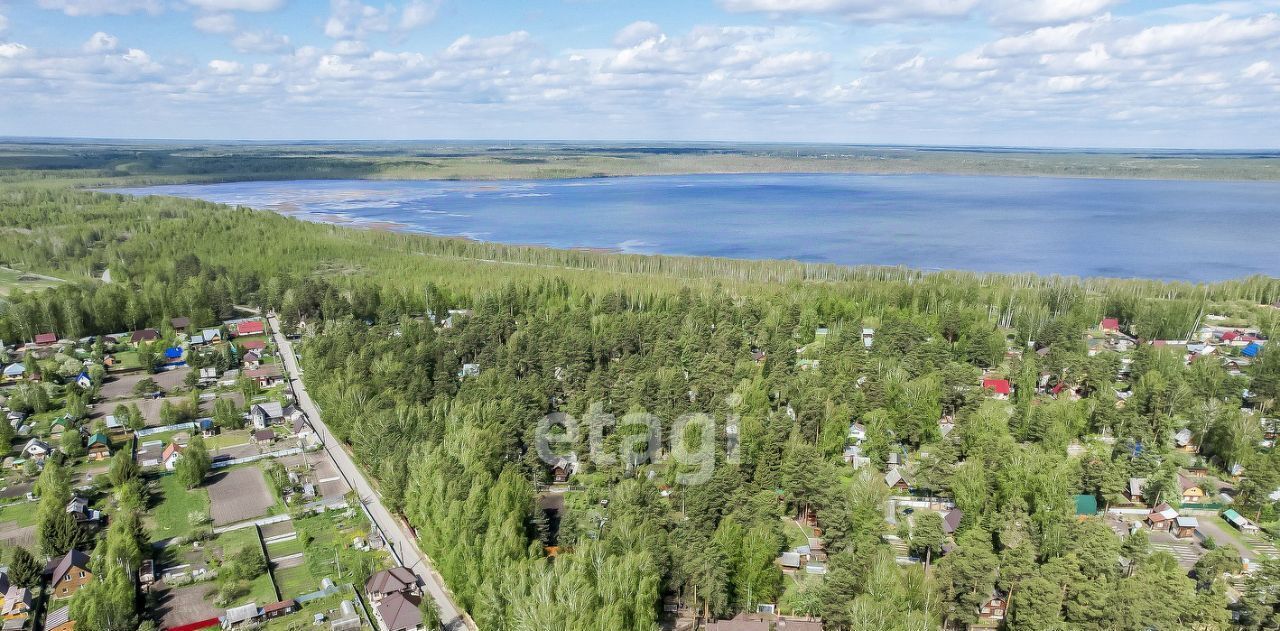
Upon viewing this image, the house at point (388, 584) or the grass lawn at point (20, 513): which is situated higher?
the house at point (388, 584)

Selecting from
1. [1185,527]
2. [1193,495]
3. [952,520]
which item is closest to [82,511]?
[952,520]

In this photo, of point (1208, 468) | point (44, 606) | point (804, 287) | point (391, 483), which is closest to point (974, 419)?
point (1208, 468)

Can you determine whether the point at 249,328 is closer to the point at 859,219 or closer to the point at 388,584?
the point at 388,584

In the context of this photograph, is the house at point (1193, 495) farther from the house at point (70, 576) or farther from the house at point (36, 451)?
the house at point (36, 451)

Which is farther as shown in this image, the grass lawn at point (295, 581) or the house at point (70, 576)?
the grass lawn at point (295, 581)

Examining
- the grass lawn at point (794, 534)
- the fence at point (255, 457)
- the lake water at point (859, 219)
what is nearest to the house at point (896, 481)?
the grass lawn at point (794, 534)
